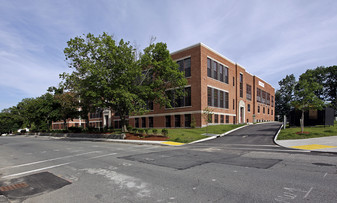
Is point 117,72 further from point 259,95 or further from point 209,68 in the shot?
point 259,95

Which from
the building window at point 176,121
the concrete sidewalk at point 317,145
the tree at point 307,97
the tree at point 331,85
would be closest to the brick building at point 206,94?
the building window at point 176,121

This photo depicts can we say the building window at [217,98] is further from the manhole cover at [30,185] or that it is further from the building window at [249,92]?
the manhole cover at [30,185]

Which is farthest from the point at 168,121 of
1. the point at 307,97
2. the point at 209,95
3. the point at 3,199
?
the point at 3,199

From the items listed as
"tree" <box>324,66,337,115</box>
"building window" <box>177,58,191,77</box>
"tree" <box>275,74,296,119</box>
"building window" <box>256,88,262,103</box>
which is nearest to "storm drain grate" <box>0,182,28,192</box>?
"building window" <box>177,58,191,77</box>

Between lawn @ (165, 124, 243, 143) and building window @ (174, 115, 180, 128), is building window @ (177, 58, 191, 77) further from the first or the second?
lawn @ (165, 124, 243, 143)

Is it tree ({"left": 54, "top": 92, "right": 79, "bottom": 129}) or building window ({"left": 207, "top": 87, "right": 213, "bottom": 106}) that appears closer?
tree ({"left": 54, "top": 92, "right": 79, "bottom": 129})

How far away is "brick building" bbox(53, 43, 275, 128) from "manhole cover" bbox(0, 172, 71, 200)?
846 inches

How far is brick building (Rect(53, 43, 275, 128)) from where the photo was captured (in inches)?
1361

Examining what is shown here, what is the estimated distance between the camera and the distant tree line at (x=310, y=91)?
800 inches

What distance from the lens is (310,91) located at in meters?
20.5

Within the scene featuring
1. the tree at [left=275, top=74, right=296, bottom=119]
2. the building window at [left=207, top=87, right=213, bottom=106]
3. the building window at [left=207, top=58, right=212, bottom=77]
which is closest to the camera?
the building window at [left=207, top=87, right=213, bottom=106]

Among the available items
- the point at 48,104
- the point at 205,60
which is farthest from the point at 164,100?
the point at 48,104

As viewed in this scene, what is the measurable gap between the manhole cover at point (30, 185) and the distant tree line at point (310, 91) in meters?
22.2

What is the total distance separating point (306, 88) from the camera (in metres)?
20.2
